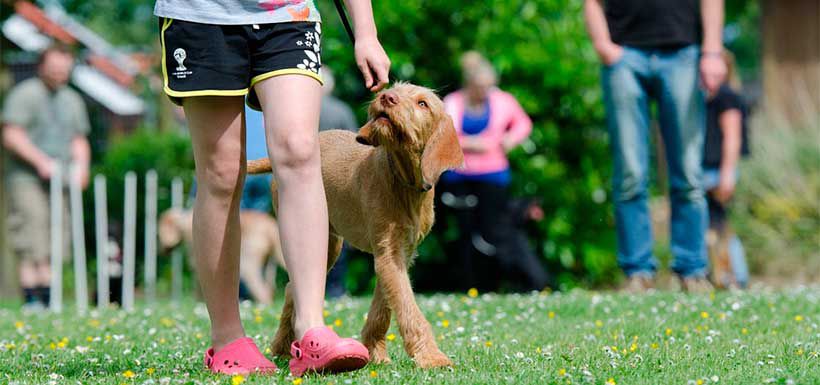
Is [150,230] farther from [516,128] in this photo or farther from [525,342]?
[525,342]

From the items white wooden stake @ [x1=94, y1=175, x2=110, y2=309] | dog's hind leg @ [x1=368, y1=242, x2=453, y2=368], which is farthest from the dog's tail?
white wooden stake @ [x1=94, y1=175, x2=110, y2=309]

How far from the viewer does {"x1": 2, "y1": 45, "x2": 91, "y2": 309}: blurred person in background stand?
32.1 feet

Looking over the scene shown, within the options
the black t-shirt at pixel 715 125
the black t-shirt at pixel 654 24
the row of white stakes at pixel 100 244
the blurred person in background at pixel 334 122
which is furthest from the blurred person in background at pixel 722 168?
the row of white stakes at pixel 100 244

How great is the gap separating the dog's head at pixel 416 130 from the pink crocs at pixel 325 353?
89cm

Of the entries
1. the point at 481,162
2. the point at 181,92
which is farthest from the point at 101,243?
the point at 181,92

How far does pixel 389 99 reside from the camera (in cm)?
448

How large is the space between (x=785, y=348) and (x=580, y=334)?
106 centimetres

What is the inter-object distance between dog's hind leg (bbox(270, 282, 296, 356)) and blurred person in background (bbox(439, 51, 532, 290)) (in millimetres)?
5262

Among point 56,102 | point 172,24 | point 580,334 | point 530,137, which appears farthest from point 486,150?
point 172,24

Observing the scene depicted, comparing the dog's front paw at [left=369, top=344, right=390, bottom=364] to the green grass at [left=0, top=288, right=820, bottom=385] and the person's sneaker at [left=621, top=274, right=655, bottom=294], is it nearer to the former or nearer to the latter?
the green grass at [left=0, top=288, right=820, bottom=385]

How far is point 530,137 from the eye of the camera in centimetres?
1101

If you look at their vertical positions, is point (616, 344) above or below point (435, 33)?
below

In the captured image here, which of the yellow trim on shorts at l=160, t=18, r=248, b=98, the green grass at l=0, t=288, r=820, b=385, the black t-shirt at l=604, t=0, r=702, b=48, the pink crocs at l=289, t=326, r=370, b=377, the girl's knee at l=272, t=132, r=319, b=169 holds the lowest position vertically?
the green grass at l=0, t=288, r=820, b=385

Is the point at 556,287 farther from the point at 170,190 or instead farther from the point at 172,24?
the point at 172,24
